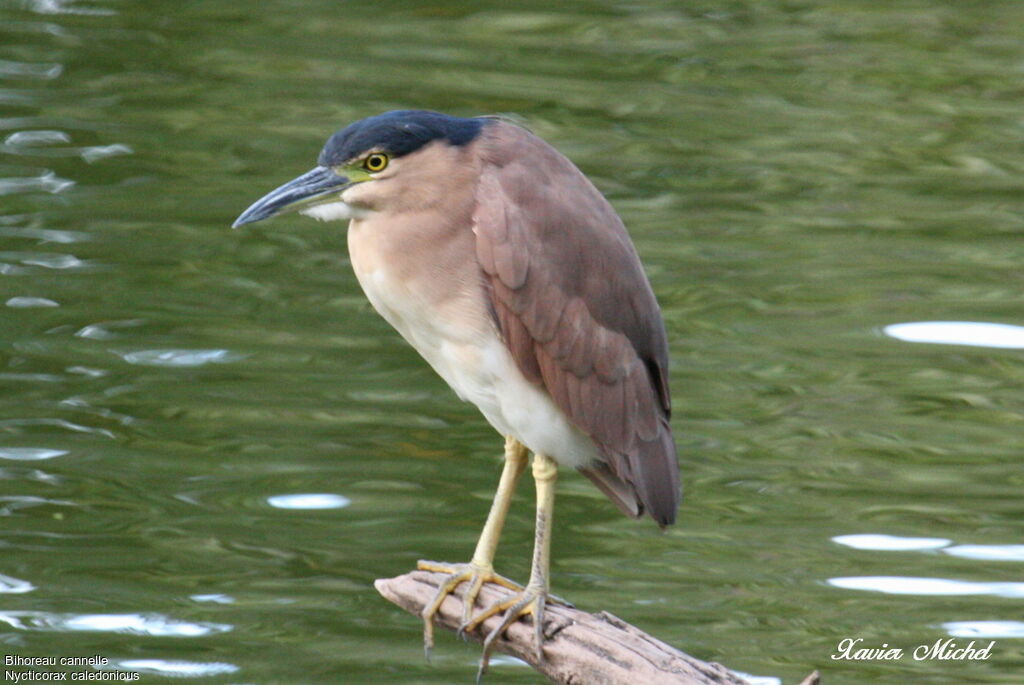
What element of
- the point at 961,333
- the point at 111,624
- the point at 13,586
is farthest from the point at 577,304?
the point at 961,333

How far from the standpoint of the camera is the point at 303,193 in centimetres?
441

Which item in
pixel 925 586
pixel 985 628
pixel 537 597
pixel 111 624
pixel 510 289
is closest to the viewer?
pixel 510 289

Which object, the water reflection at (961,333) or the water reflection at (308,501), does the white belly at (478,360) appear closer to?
the water reflection at (308,501)

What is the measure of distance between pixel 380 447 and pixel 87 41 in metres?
5.03

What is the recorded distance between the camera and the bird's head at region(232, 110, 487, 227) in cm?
442

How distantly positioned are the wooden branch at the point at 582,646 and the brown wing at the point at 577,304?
0.38 meters

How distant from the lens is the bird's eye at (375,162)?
14.6 feet

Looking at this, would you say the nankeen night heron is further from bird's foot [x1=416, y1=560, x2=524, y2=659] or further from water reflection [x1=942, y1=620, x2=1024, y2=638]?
water reflection [x1=942, y1=620, x2=1024, y2=638]

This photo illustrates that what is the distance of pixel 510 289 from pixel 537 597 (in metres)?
0.75

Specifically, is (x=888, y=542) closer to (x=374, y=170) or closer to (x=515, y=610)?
(x=515, y=610)

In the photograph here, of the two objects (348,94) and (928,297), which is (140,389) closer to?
(348,94)

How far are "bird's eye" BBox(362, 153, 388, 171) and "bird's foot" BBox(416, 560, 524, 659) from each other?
1.04 meters
